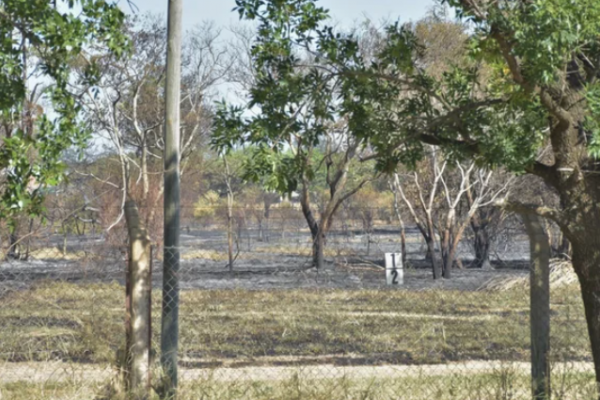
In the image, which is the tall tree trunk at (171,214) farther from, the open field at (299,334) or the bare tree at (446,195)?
the bare tree at (446,195)

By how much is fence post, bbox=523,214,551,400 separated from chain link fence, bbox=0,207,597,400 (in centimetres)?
17

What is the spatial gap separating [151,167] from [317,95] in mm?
26446

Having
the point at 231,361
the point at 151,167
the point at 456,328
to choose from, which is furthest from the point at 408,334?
the point at 151,167

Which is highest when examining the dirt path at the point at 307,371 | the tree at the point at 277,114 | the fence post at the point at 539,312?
the tree at the point at 277,114

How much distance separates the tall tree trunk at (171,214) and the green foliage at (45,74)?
3.20ft

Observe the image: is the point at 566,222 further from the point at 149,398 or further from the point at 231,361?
the point at 231,361

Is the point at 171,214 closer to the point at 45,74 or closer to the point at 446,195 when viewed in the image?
the point at 45,74

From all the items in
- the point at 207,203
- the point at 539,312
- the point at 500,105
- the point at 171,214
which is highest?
the point at 207,203

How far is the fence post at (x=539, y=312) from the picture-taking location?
251 inches

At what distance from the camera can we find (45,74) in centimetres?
623

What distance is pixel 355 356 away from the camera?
10.5m

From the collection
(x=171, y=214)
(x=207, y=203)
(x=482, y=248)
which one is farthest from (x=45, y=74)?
(x=207, y=203)

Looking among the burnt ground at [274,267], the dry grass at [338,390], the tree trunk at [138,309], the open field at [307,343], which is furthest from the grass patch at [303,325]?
the tree trunk at [138,309]

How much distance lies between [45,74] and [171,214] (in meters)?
1.45
